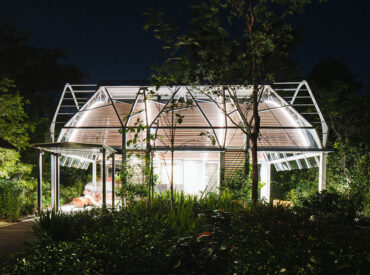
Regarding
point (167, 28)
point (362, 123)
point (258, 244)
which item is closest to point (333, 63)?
point (362, 123)

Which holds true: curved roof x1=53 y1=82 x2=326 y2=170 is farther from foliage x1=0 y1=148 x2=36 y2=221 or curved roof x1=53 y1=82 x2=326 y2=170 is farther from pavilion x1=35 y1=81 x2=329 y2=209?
foliage x1=0 y1=148 x2=36 y2=221

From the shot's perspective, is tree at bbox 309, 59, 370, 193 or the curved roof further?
the curved roof

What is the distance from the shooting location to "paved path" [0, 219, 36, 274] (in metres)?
5.47

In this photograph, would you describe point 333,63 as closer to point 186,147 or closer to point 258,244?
point 186,147

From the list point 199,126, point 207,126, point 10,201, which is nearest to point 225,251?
point 207,126

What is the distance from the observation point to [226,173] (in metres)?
10.0

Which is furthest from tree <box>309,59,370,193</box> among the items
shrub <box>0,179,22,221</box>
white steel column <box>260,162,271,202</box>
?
shrub <box>0,179,22,221</box>

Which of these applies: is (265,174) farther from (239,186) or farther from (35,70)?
(35,70)

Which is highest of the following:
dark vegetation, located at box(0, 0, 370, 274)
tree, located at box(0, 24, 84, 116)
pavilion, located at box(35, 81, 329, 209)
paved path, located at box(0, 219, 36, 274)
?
tree, located at box(0, 24, 84, 116)

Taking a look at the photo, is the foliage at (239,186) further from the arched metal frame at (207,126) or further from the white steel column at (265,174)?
the white steel column at (265,174)

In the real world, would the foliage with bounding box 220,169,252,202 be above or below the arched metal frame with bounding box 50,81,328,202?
below

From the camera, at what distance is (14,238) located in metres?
6.60

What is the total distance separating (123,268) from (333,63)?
874 inches

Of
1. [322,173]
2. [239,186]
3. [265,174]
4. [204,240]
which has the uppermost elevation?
[204,240]
